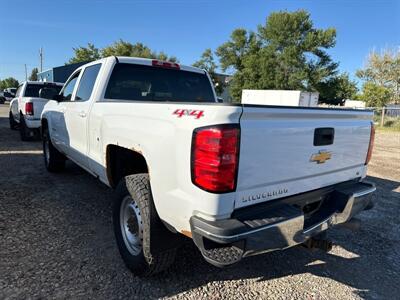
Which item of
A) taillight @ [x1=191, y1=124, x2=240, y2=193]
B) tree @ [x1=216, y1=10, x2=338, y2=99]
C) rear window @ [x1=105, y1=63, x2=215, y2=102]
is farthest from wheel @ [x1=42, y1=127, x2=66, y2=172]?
tree @ [x1=216, y1=10, x2=338, y2=99]

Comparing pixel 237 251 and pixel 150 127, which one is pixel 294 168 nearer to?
pixel 237 251

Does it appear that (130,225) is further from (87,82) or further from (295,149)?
(87,82)

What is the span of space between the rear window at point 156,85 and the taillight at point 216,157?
2.07 meters

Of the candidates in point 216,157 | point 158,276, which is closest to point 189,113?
point 216,157

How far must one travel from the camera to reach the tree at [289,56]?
43.9 m

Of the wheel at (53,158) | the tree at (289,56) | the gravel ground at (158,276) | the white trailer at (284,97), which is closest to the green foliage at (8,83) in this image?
the tree at (289,56)

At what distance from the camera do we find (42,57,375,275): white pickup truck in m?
2.04

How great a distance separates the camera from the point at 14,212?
13.9 feet

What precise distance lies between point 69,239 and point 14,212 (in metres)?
1.24

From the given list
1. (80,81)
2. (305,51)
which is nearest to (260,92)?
(305,51)

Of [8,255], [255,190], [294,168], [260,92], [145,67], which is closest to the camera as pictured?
[255,190]

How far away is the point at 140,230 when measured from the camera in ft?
9.06

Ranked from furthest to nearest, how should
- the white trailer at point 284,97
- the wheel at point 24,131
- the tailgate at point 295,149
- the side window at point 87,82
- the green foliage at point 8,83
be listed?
1. the green foliage at point 8,83
2. the white trailer at point 284,97
3. the wheel at point 24,131
4. the side window at point 87,82
5. the tailgate at point 295,149

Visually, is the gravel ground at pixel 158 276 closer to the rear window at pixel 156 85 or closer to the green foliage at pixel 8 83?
the rear window at pixel 156 85
